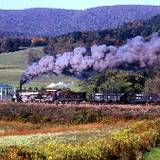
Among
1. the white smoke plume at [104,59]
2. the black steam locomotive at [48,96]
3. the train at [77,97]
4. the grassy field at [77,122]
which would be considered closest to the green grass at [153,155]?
the grassy field at [77,122]

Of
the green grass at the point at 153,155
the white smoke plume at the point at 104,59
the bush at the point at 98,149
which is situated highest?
the white smoke plume at the point at 104,59

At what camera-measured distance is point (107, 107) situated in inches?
2459

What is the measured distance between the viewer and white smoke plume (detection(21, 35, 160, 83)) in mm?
64125

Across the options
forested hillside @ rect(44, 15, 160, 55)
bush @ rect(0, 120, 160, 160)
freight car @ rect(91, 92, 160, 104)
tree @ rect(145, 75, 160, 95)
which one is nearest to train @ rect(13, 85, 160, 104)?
freight car @ rect(91, 92, 160, 104)

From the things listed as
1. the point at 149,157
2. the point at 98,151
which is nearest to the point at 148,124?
the point at 149,157

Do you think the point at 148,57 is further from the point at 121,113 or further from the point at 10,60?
the point at 10,60

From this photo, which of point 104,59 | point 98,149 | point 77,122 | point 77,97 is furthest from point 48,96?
point 98,149

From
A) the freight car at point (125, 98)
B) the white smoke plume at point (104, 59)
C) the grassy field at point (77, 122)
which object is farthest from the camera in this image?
the freight car at point (125, 98)

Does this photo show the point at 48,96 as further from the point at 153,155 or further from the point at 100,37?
the point at 100,37

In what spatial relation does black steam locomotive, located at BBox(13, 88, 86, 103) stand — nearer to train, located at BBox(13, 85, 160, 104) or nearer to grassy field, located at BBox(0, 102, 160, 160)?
train, located at BBox(13, 85, 160, 104)

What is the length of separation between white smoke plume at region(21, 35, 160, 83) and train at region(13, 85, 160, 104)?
103 inches

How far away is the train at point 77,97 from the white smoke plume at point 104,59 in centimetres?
263

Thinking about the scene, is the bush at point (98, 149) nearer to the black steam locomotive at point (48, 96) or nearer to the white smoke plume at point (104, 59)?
the white smoke plume at point (104, 59)

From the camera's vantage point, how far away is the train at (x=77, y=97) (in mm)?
71125
